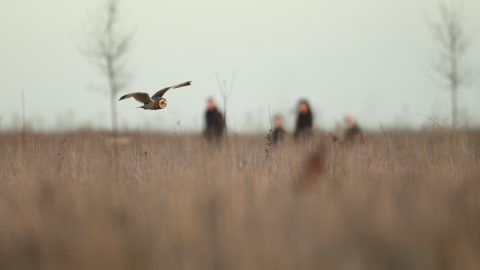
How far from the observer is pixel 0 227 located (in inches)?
132

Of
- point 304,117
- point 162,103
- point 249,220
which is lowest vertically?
point 249,220

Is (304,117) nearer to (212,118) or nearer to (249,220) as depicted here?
(212,118)

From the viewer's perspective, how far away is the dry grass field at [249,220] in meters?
2.78

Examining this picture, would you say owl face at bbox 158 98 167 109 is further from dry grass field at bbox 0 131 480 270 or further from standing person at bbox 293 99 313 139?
standing person at bbox 293 99 313 139

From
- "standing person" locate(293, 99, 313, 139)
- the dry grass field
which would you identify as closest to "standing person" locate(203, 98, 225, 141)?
"standing person" locate(293, 99, 313, 139)

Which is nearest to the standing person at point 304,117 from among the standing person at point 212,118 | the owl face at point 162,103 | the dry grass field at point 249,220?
the standing person at point 212,118

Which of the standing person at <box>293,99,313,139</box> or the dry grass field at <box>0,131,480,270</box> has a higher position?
the standing person at <box>293,99,313,139</box>

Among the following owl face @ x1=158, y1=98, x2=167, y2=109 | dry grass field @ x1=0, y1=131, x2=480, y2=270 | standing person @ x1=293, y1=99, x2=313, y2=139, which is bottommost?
dry grass field @ x1=0, y1=131, x2=480, y2=270

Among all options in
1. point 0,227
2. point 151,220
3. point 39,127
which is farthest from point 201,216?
point 39,127

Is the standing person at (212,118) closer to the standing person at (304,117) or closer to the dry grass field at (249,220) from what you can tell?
the standing person at (304,117)

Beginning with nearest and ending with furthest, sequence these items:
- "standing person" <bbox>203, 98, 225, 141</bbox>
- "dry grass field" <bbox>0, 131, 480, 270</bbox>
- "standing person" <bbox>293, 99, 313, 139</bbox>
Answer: "dry grass field" <bbox>0, 131, 480, 270</bbox> < "standing person" <bbox>293, 99, 313, 139</bbox> < "standing person" <bbox>203, 98, 225, 141</bbox>

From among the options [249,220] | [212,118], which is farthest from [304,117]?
[249,220]

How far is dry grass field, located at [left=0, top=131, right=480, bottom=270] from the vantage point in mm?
2775

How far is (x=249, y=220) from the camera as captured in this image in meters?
Answer: 3.29
